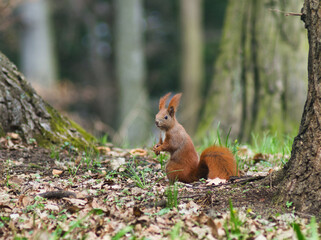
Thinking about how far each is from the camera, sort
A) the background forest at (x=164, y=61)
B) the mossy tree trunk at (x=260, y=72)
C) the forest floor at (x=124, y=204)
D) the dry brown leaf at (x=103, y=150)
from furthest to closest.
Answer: the background forest at (x=164, y=61)
the mossy tree trunk at (x=260, y=72)
the dry brown leaf at (x=103, y=150)
the forest floor at (x=124, y=204)

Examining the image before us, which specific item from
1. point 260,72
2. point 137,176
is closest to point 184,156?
point 137,176

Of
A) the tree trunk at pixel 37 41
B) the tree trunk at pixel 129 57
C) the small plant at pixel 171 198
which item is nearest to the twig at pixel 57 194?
the small plant at pixel 171 198

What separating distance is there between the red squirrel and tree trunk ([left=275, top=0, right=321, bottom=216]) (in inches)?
23.1

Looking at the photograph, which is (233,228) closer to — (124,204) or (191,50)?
(124,204)

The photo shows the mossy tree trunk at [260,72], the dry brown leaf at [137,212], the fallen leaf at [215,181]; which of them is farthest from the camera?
the mossy tree trunk at [260,72]

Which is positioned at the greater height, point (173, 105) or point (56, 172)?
point (173, 105)

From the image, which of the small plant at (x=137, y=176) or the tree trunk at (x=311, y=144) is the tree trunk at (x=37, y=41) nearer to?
the small plant at (x=137, y=176)

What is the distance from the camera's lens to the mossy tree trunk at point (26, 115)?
4.10 metres

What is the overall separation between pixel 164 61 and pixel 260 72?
12952 millimetres

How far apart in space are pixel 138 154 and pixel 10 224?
5.99 feet

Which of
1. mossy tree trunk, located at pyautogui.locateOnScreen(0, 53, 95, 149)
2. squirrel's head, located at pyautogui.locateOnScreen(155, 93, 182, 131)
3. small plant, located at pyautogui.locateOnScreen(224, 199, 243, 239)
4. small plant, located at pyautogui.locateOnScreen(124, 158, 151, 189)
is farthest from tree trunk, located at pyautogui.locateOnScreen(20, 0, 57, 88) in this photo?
small plant, located at pyautogui.locateOnScreen(224, 199, 243, 239)

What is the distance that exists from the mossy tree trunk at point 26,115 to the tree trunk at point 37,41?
37.4 feet

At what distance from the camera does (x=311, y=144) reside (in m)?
2.75

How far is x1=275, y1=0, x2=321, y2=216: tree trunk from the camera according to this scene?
271 centimetres
